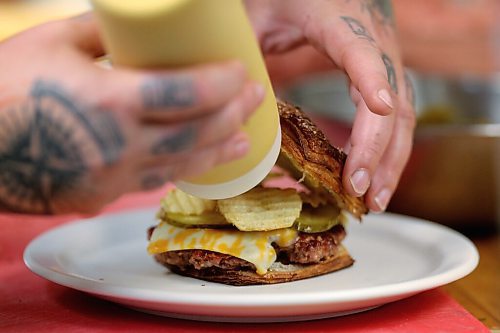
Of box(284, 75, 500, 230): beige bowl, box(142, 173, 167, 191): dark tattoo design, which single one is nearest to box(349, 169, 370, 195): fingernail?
box(142, 173, 167, 191): dark tattoo design

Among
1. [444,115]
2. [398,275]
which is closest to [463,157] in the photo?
[444,115]

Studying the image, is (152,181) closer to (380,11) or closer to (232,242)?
(232,242)

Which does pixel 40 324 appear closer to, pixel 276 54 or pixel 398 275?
pixel 398 275

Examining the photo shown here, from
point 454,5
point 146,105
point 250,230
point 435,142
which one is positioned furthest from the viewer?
point 454,5

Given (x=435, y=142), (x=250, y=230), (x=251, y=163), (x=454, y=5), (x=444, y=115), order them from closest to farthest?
1. (x=251, y=163)
2. (x=250, y=230)
3. (x=435, y=142)
4. (x=444, y=115)
5. (x=454, y=5)

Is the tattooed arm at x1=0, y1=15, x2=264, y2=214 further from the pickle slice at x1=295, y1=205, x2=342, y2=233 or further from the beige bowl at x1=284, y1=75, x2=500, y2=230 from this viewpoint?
the beige bowl at x1=284, y1=75, x2=500, y2=230

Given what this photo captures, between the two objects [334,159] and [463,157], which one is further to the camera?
[463,157]

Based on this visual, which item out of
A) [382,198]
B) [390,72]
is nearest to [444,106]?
[390,72]
